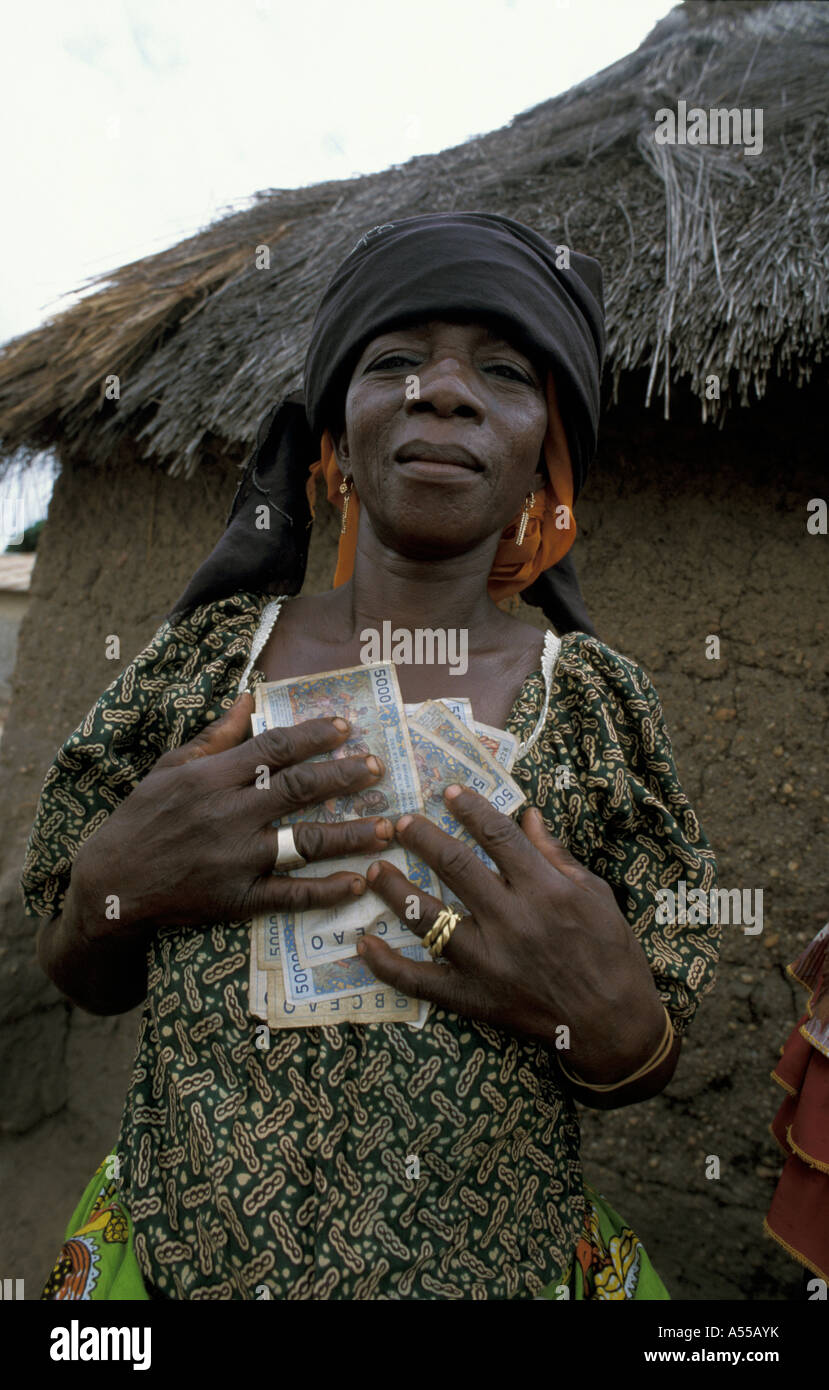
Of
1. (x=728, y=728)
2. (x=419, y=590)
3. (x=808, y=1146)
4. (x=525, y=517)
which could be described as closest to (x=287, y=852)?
(x=419, y=590)

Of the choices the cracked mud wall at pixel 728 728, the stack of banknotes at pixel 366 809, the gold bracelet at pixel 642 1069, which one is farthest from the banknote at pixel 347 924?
the cracked mud wall at pixel 728 728

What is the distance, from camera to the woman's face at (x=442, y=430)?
1342 mm

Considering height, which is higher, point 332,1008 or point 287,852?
point 287,852

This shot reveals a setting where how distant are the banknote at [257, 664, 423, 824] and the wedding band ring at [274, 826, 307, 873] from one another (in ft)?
0.21

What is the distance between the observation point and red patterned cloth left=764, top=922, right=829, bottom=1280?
4.99ft

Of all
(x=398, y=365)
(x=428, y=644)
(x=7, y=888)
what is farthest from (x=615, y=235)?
(x=7, y=888)

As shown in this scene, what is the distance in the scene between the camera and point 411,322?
138cm

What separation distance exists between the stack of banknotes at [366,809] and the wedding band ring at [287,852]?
4 cm

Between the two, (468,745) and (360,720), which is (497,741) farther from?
(360,720)

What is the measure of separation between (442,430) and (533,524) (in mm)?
394

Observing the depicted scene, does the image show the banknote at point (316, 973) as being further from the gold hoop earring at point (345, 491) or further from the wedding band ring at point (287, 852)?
the gold hoop earring at point (345, 491)

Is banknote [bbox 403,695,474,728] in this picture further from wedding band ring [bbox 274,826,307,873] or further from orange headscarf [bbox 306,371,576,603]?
orange headscarf [bbox 306,371,576,603]
